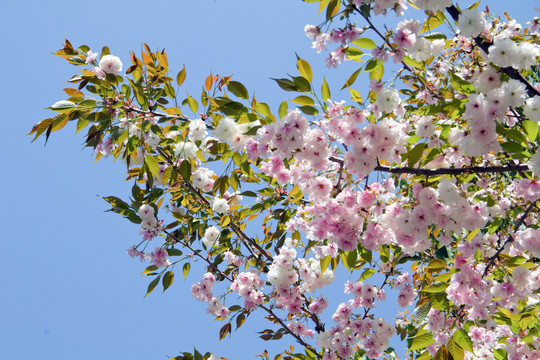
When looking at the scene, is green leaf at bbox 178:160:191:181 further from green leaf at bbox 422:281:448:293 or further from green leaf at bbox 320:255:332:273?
green leaf at bbox 422:281:448:293

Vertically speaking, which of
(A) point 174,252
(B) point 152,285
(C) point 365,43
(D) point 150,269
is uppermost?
(C) point 365,43

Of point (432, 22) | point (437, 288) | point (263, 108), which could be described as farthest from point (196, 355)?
point (432, 22)

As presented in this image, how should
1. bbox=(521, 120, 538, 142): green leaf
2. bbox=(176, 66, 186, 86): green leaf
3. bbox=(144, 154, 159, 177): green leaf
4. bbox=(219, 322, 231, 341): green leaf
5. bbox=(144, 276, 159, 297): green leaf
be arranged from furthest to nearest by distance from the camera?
bbox=(219, 322, 231, 341): green leaf → bbox=(144, 276, 159, 297): green leaf → bbox=(176, 66, 186, 86): green leaf → bbox=(144, 154, 159, 177): green leaf → bbox=(521, 120, 538, 142): green leaf

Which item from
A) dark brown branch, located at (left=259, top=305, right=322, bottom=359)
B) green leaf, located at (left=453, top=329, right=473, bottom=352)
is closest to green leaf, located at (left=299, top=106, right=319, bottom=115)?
green leaf, located at (left=453, top=329, right=473, bottom=352)

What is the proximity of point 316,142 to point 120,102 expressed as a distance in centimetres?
115

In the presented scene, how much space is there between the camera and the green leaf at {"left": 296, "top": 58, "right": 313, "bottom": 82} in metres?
1.93

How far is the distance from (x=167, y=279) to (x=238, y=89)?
167cm

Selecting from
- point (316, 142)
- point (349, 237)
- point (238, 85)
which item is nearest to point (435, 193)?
point (349, 237)

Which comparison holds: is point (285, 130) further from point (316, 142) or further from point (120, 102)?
point (120, 102)

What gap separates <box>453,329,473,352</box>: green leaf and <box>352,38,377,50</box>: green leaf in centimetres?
150

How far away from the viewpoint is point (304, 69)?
195 cm

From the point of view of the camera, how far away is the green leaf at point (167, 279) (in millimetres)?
2977

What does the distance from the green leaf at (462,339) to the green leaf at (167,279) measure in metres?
1.92

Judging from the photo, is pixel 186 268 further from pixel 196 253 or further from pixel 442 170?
pixel 442 170
